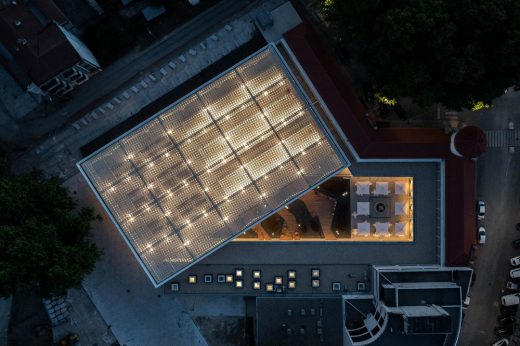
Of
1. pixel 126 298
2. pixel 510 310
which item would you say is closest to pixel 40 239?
pixel 126 298

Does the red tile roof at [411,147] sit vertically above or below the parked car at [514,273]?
above

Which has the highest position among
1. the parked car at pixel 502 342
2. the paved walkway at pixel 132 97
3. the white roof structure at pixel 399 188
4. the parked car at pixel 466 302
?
the paved walkway at pixel 132 97

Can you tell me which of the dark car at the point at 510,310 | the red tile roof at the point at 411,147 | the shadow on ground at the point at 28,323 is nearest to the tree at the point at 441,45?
the red tile roof at the point at 411,147

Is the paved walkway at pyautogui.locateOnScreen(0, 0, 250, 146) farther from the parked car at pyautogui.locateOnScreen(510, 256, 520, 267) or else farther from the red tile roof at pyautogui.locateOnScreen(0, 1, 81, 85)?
the parked car at pyautogui.locateOnScreen(510, 256, 520, 267)

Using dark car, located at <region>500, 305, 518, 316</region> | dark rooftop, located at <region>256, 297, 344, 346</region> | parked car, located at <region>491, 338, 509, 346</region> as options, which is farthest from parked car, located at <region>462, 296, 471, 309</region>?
dark rooftop, located at <region>256, 297, 344, 346</region>

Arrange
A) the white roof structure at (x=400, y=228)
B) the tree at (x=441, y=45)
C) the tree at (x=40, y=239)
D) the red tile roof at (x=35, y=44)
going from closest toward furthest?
the tree at (x=441, y=45) → the tree at (x=40, y=239) → the red tile roof at (x=35, y=44) → the white roof structure at (x=400, y=228)

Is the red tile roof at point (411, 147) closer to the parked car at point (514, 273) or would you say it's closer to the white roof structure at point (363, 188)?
the white roof structure at point (363, 188)

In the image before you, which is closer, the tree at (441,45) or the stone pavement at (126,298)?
the tree at (441,45)
